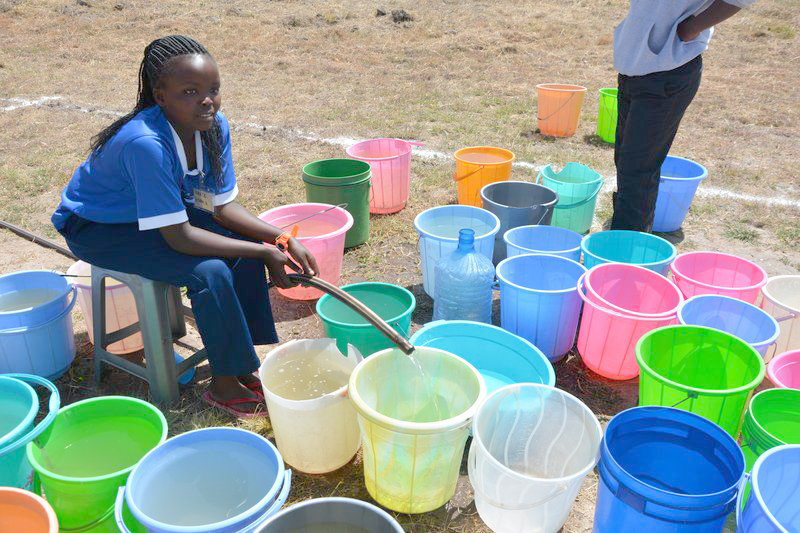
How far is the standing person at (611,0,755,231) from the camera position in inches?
111

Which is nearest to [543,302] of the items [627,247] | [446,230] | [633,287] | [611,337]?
[611,337]

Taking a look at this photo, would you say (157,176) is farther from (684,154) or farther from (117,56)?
(117,56)

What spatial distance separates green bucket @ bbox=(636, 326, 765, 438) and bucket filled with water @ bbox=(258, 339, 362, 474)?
107cm

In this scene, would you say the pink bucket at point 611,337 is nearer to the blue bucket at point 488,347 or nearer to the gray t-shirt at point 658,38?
the blue bucket at point 488,347

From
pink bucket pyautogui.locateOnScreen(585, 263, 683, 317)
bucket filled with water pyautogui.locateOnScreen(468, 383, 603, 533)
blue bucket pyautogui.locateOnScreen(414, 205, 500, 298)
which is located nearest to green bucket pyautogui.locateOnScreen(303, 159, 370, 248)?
blue bucket pyautogui.locateOnScreen(414, 205, 500, 298)

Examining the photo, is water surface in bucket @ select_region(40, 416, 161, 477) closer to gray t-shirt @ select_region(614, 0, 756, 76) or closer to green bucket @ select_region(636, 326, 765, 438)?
green bucket @ select_region(636, 326, 765, 438)

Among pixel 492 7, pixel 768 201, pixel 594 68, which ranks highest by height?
pixel 492 7

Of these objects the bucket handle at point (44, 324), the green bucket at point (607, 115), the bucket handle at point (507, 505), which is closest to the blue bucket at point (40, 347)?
the bucket handle at point (44, 324)

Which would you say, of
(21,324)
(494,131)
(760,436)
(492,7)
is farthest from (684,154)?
(492,7)

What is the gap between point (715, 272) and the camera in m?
3.01

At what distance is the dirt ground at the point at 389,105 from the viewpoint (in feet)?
11.7

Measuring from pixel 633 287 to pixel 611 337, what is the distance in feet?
1.39

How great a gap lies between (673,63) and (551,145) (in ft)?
9.10

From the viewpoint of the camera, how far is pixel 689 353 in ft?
7.59
